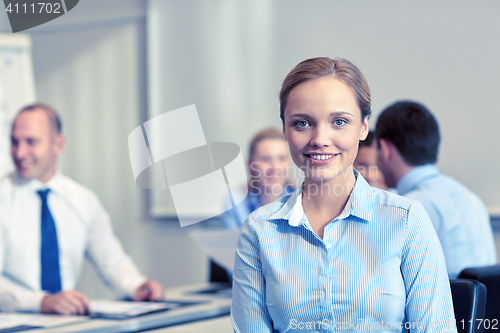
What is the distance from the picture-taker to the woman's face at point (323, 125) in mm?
952

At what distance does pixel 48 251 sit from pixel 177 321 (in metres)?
0.89

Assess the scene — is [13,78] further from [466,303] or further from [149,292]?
[466,303]

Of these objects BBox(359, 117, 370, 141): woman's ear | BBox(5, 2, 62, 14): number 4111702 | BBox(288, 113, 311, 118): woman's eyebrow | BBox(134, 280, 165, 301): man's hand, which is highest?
BBox(5, 2, 62, 14): number 4111702

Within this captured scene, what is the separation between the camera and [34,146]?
2.46m

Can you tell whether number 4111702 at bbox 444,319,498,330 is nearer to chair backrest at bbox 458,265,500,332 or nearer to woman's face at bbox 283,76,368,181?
chair backrest at bbox 458,265,500,332

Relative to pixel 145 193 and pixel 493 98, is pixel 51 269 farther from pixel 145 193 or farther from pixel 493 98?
pixel 493 98

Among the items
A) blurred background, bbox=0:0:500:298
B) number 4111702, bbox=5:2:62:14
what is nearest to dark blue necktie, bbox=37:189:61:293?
number 4111702, bbox=5:2:62:14

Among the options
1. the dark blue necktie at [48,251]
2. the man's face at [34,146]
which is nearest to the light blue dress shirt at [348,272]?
the dark blue necktie at [48,251]

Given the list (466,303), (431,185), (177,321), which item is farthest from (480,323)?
(177,321)

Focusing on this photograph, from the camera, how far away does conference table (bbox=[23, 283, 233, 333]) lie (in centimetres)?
163

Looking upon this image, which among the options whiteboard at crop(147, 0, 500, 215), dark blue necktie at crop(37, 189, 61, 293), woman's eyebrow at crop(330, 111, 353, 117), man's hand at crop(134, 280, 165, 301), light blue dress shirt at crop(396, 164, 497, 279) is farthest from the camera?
dark blue necktie at crop(37, 189, 61, 293)

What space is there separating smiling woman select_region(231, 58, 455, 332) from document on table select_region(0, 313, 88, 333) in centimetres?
90

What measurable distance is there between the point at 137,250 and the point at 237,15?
211 centimetres

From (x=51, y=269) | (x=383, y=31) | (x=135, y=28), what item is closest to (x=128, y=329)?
(x=51, y=269)
